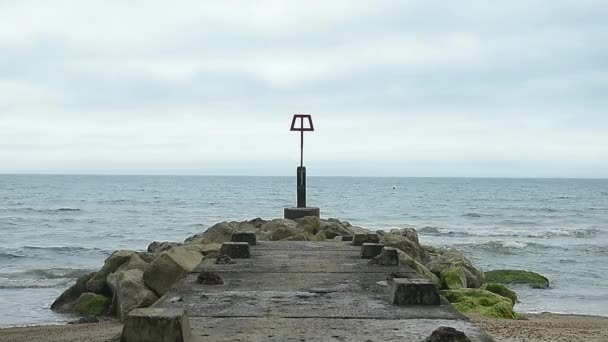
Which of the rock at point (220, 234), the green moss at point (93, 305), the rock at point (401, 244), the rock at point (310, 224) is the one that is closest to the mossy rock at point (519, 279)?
the rock at point (310, 224)

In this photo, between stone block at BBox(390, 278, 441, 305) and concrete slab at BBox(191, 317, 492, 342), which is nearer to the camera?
concrete slab at BBox(191, 317, 492, 342)

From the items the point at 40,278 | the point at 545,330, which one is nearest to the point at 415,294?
the point at 545,330

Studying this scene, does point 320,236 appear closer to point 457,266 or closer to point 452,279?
point 452,279

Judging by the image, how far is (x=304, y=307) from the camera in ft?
14.9

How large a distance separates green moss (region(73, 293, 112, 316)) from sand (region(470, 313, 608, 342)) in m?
5.93

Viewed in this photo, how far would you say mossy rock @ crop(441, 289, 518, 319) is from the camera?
32.4ft

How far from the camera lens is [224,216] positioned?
46.3m

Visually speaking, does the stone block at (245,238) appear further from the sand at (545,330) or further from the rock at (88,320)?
the rock at (88,320)

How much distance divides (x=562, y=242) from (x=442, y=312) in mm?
27542

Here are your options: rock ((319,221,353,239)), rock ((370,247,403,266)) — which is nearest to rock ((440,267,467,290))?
rock ((319,221,353,239))

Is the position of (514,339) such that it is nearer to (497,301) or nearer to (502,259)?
(497,301)

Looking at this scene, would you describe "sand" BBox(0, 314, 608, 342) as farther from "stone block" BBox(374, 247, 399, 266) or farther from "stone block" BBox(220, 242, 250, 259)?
"stone block" BBox(374, 247, 399, 266)

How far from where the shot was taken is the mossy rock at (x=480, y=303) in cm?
987

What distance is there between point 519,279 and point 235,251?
1146cm
